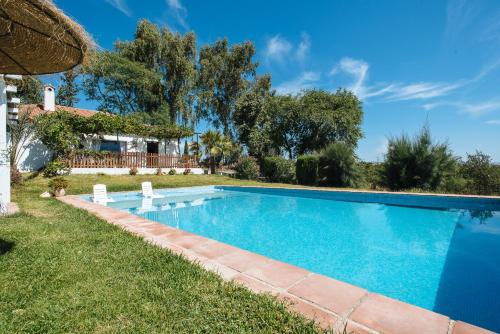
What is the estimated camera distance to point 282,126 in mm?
25688

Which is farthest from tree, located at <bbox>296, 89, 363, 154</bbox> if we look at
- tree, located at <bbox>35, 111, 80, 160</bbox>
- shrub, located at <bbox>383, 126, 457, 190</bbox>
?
tree, located at <bbox>35, 111, 80, 160</bbox>

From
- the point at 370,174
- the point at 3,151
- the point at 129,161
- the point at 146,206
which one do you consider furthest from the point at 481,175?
the point at 129,161

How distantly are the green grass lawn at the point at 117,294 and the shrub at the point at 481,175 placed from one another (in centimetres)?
1489

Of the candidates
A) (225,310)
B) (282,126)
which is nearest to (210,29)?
(282,126)

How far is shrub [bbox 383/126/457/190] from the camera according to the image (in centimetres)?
1273

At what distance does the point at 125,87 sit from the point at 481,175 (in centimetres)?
2819

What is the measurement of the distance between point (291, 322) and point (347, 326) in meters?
0.41

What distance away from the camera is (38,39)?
2609 mm

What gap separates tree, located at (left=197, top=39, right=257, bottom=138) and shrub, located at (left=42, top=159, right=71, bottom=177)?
51.4 ft

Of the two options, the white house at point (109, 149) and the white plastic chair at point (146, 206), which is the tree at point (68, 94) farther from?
the white plastic chair at point (146, 206)

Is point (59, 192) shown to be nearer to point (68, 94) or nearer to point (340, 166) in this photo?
point (340, 166)

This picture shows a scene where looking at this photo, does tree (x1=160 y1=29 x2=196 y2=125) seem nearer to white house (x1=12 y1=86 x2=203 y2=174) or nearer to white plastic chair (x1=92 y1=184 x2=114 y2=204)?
white house (x1=12 y1=86 x2=203 y2=174)

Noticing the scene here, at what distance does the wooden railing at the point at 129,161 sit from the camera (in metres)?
15.7

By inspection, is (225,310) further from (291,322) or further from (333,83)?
(333,83)
